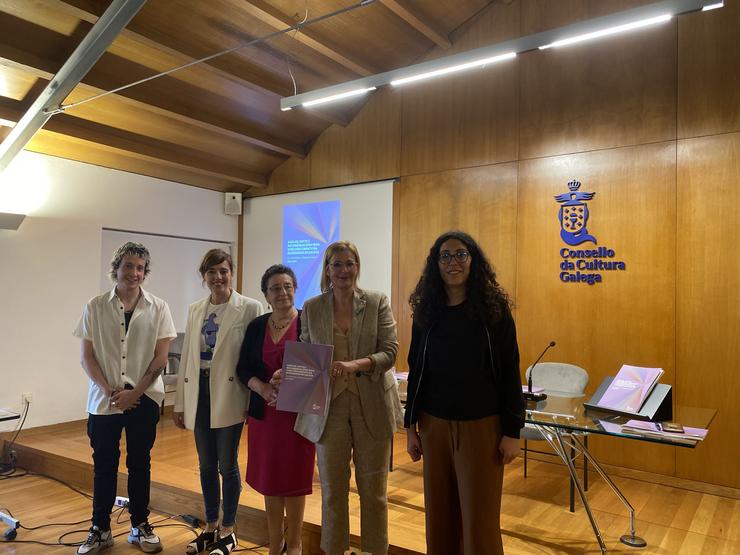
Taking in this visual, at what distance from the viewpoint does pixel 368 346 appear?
7.76ft

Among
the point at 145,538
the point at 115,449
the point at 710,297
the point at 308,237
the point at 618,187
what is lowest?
the point at 145,538

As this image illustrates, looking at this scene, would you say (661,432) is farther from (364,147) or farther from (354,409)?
(364,147)

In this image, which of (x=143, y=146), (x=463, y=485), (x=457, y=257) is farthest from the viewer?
(x=143, y=146)

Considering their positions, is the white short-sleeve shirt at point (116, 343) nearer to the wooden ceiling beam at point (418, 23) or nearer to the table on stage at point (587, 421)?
the table on stage at point (587, 421)

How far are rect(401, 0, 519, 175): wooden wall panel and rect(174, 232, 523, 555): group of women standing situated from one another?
305 centimetres

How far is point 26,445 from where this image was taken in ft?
15.3

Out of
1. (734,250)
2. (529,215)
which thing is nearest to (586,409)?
(734,250)

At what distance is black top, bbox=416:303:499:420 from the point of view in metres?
2.04

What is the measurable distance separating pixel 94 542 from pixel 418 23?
4.45 meters

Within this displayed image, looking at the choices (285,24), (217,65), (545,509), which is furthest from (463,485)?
(217,65)

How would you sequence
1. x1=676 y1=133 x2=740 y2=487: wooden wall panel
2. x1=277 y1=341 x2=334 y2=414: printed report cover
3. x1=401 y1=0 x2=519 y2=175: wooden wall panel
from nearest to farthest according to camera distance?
1. x1=277 y1=341 x2=334 y2=414: printed report cover
2. x1=676 y1=133 x2=740 y2=487: wooden wall panel
3. x1=401 y1=0 x2=519 y2=175: wooden wall panel

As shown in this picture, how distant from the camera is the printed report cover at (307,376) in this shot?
2291mm

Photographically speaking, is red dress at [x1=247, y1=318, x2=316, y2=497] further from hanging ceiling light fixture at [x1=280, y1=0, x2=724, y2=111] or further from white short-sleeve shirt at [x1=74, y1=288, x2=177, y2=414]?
hanging ceiling light fixture at [x1=280, y1=0, x2=724, y2=111]

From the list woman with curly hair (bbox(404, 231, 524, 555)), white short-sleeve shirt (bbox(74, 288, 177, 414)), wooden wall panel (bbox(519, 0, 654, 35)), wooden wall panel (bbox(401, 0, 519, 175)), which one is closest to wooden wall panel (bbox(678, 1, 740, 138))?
wooden wall panel (bbox(519, 0, 654, 35))
